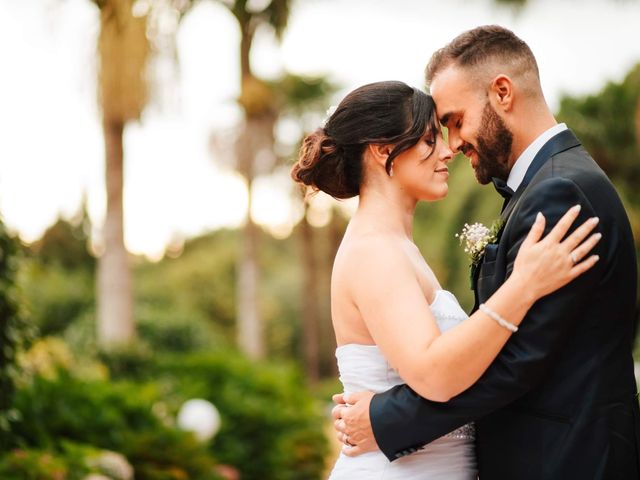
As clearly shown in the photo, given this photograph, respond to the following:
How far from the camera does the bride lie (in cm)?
252

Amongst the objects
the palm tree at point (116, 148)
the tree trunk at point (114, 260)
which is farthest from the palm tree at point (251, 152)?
the tree trunk at point (114, 260)

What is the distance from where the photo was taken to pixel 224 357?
1119 cm

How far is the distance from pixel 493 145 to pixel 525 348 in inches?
30.4

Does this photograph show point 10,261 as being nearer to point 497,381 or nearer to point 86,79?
point 497,381

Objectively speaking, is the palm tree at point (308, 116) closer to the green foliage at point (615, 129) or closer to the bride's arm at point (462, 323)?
the green foliage at point (615, 129)

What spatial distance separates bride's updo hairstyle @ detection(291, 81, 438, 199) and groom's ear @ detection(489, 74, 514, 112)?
225 mm

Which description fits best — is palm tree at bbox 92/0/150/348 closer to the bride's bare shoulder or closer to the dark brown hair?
the bride's bare shoulder

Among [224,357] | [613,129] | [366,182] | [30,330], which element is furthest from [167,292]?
[366,182]

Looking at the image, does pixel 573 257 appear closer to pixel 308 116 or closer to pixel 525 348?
pixel 525 348

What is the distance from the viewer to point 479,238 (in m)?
2.97

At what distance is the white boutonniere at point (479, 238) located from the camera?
2.85 m

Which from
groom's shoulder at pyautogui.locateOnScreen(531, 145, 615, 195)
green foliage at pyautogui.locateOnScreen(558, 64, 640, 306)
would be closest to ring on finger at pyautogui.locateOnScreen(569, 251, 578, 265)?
groom's shoulder at pyautogui.locateOnScreen(531, 145, 615, 195)

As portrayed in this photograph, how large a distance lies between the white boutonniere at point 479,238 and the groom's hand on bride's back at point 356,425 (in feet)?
1.95

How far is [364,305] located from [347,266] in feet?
0.55
